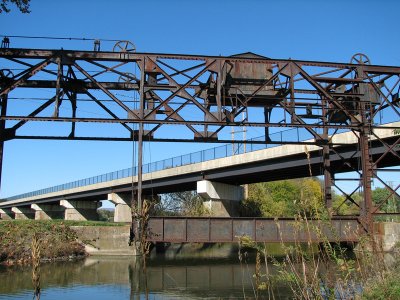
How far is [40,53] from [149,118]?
16.5 ft

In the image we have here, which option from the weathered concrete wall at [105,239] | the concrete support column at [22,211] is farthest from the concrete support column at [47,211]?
the weathered concrete wall at [105,239]

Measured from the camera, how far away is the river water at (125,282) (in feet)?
45.5

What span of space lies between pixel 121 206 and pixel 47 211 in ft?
168

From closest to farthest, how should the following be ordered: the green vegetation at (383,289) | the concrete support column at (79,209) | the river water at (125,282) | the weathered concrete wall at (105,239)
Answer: the green vegetation at (383,289) → the river water at (125,282) → the weathered concrete wall at (105,239) → the concrete support column at (79,209)

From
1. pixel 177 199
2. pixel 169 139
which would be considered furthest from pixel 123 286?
pixel 177 199

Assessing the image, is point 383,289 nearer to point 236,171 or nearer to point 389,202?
point 236,171

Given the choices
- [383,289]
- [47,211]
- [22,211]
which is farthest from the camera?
[22,211]

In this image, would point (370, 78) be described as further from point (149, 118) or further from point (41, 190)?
point (41, 190)

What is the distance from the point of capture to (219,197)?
42375 mm

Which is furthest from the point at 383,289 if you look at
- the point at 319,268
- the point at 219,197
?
the point at 219,197

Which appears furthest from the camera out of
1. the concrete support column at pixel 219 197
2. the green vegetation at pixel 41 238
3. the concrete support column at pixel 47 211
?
the concrete support column at pixel 47 211

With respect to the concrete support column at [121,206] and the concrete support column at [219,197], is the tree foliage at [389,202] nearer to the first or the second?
the concrete support column at [219,197]

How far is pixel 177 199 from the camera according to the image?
2721 inches

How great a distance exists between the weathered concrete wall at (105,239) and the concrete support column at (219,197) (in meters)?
14.7
